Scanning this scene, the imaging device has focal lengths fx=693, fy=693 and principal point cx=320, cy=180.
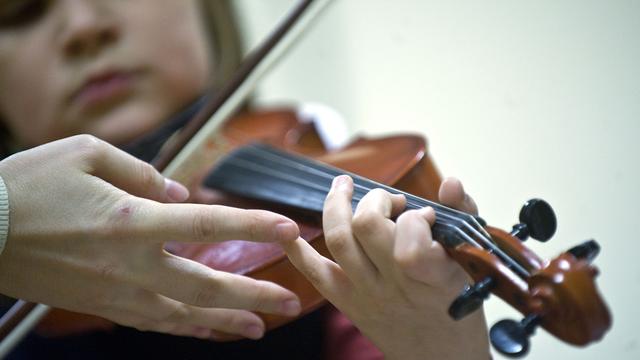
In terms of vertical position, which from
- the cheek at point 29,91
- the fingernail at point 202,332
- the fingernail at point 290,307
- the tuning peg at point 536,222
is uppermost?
the tuning peg at point 536,222

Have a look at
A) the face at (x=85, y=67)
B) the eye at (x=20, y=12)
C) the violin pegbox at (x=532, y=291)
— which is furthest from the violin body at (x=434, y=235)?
the eye at (x=20, y=12)

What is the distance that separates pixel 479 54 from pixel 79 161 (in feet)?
1.72

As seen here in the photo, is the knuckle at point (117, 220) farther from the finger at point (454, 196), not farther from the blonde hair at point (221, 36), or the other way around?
the blonde hair at point (221, 36)

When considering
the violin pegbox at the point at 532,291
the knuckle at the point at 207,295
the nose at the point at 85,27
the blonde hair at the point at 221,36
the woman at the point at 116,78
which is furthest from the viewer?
the blonde hair at the point at 221,36

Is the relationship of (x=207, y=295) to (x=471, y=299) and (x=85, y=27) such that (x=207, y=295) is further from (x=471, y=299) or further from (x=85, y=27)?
(x=85, y=27)

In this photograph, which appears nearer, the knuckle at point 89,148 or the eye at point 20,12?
the knuckle at point 89,148

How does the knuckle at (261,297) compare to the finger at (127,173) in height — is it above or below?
below

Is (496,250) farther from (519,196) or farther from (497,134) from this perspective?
(497,134)

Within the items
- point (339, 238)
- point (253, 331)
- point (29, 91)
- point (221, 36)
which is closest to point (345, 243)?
point (339, 238)

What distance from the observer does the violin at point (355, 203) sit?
292mm

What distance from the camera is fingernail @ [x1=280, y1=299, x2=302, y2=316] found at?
411 millimetres

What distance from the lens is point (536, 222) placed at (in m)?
0.35

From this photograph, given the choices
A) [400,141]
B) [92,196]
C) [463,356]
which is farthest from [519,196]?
[92,196]

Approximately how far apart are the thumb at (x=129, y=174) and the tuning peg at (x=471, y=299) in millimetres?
189
